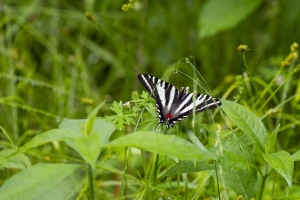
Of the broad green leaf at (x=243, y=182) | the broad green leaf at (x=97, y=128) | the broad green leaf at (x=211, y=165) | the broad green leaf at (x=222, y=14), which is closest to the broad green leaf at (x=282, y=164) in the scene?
the broad green leaf at (x=211, y=165)

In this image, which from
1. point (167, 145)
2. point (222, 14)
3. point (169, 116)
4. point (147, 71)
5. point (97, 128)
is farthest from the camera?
point (147, 71)

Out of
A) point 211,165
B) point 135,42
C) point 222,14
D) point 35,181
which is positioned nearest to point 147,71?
point 135,42

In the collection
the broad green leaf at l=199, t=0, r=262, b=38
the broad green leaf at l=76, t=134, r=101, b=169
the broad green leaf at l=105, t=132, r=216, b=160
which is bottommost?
the broad green leaf at l=76, t=134, r=101, b=169

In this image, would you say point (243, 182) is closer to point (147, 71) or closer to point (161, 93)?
point (161, 93)

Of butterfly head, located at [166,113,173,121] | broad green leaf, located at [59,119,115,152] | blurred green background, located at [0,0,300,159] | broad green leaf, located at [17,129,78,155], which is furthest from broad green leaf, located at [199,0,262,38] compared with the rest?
broad green leaf, located at [17,129,78,155]

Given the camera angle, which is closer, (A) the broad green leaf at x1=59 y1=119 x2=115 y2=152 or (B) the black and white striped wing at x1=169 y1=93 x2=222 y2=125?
(A) the broad green leaf at x1=59 y1=119 x2=115 y2=152

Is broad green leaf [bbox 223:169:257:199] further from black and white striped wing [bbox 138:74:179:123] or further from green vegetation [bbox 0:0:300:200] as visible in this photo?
black and white striped wing [bbox 138:74:179:123]
